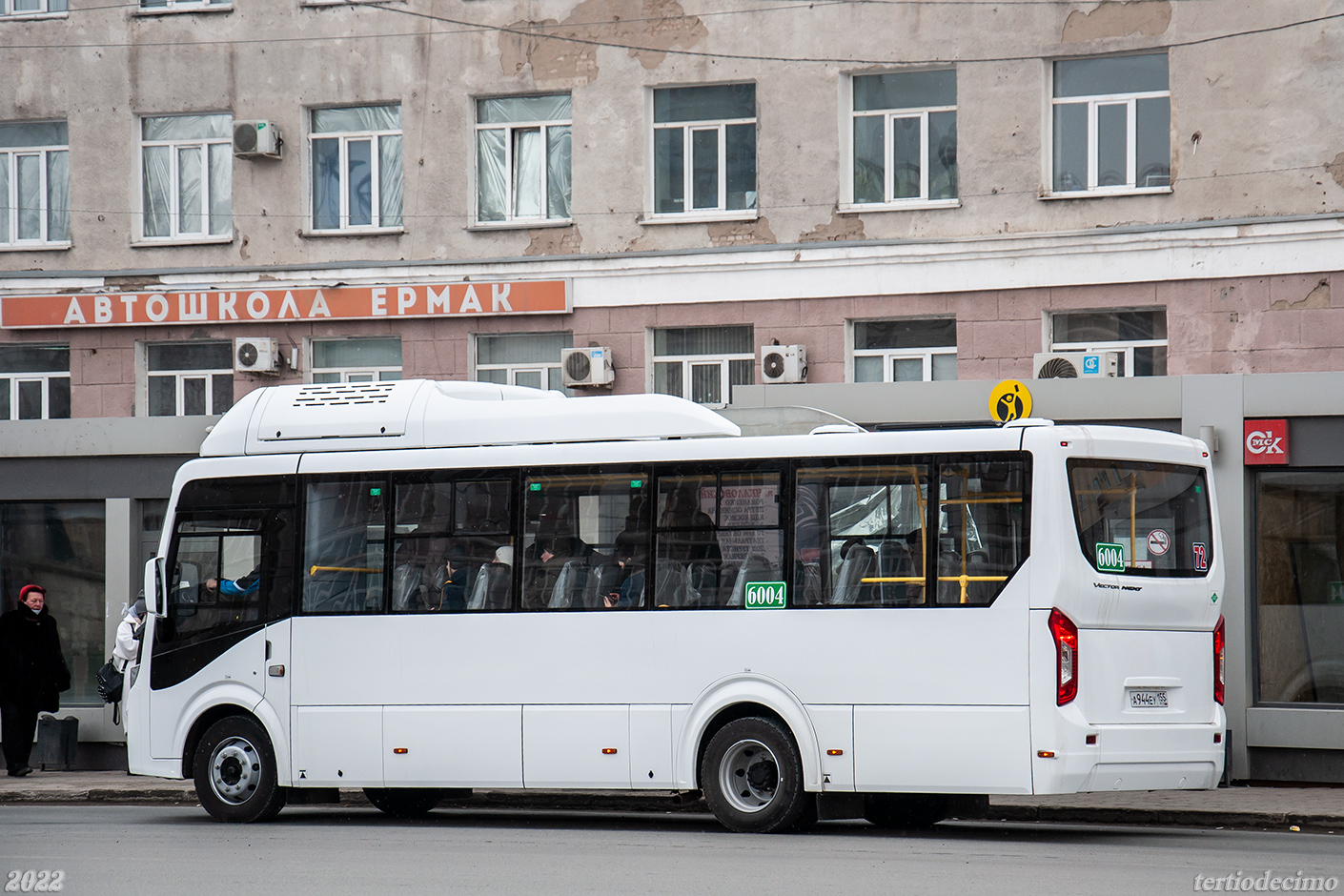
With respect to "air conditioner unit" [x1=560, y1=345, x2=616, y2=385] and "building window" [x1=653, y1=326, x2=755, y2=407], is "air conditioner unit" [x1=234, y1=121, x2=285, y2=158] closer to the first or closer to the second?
"air conditioner unit" [x1=560, y1=345, x2=616, y2=385]

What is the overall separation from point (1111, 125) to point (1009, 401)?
447cm

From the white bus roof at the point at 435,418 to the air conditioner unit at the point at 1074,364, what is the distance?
252 inches

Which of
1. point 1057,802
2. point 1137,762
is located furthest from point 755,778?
point 1057,802

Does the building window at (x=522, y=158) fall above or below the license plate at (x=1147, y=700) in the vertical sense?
above

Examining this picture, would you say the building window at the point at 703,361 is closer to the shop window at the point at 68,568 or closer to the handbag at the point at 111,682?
the shop window at the point at 68,568

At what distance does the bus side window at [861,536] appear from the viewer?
11680mm

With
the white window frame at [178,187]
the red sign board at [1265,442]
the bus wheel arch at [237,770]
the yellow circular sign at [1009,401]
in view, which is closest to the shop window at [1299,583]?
the red sign board at [1265,442]

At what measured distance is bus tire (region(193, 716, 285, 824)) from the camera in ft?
44.2

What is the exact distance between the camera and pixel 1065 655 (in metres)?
11.2

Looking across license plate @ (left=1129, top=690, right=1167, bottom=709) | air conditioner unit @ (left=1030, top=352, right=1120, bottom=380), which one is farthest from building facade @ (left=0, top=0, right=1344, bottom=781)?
license plate @ (left=1129, top=690, right=1167, bottom=709)

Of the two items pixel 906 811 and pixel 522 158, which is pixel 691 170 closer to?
pixel 522 158

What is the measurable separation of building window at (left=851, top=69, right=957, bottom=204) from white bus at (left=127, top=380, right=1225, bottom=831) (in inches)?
298

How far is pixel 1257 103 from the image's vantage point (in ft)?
60.3

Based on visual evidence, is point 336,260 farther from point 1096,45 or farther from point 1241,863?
point 1241,863
